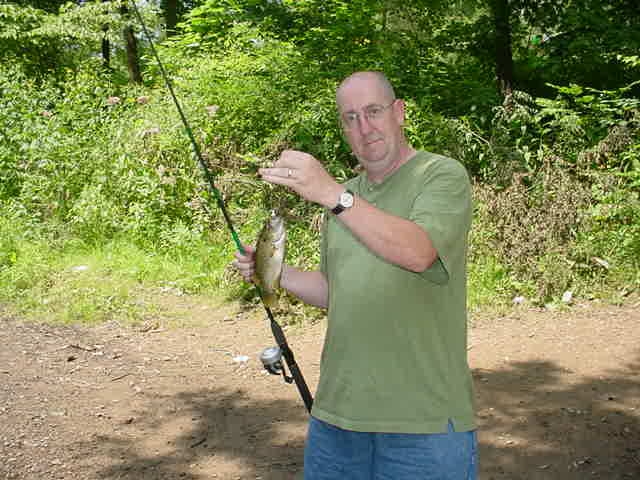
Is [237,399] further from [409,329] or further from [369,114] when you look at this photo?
[369,114]

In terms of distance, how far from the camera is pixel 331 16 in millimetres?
10836

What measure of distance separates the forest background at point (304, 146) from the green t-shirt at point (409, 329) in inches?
195

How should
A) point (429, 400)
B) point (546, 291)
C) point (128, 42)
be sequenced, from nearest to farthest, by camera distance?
1. point (429, 400)
2. point (546, 291)
3. point (128, 42)

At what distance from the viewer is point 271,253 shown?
218cm

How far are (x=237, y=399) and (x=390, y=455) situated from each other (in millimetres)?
3604

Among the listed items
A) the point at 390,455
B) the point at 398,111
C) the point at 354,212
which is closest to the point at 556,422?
the point at 390,455

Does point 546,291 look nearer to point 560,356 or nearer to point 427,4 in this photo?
point 560,356

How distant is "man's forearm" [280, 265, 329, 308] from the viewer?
2553 millimetres

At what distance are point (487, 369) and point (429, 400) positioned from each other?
394cm

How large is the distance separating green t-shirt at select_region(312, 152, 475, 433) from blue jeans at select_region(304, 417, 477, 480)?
0.04 meters

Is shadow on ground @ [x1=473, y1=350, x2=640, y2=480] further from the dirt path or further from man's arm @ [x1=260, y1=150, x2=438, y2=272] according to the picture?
man's arm @ [x1=260, y1=150, x2=438, y2=272]

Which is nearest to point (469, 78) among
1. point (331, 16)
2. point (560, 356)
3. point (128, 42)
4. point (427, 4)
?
point (427, 4)

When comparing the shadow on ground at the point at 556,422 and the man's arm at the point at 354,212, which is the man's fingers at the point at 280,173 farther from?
the shadow on ground at the point at 556,422

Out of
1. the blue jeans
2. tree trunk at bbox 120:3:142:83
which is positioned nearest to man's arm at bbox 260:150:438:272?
the blue jeans
